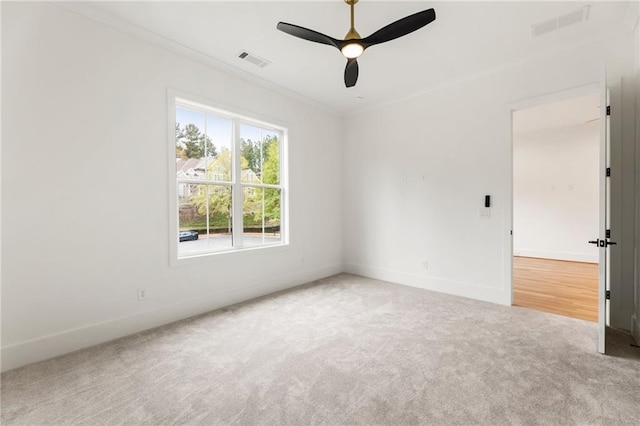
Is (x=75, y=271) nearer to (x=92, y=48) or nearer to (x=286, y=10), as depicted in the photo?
(x=92, y=48)

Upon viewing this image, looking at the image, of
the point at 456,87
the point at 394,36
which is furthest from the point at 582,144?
the point at 394,36

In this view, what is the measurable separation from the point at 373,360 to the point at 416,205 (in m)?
2.65

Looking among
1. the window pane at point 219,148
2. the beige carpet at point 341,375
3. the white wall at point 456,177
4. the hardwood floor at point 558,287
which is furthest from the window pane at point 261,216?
the hardwood floor at point 558,287

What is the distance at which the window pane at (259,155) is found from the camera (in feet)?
13.0

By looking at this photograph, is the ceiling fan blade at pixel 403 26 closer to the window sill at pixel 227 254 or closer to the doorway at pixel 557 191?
the window sill at pixel 227 254

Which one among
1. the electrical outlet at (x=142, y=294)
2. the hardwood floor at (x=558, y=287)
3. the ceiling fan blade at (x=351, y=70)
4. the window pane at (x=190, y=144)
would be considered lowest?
the hardwood floor at (x=558, y=287)

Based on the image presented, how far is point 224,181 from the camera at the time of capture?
12.1 ft

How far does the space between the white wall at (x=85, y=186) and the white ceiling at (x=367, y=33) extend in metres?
0.31

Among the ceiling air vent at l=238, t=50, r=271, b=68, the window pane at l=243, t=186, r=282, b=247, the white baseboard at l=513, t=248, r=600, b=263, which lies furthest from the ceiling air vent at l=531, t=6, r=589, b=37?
the white baseboard at l=513, t=248, r=600, b=263

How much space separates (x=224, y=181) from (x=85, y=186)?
56.9 inches

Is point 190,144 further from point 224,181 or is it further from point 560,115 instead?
A: point 560,115

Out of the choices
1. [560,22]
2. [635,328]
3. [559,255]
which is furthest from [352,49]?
[559,255]

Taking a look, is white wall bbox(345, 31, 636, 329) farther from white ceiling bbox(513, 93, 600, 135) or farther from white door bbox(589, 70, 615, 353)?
white ceiling bbox(513, 93, 600, 135)

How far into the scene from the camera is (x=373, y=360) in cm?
226
